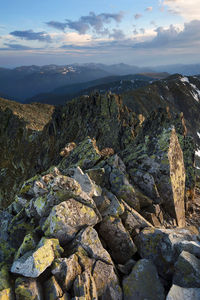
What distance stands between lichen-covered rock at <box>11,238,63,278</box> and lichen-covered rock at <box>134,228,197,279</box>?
4.69 meters

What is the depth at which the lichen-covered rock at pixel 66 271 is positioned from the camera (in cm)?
833

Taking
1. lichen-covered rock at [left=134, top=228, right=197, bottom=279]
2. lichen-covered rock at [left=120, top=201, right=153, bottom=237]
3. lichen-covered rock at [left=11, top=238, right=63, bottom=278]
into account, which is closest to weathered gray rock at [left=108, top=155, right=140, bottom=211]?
lichen-covered rock at [left=120, top=201, right=153, bottom=237]

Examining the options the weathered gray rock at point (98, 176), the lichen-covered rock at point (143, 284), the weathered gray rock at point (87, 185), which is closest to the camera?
the lichen-covered rock at point (143, 284)

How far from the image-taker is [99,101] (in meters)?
48.5

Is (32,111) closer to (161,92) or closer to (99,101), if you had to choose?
(99,101)

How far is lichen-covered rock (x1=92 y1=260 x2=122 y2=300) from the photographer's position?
344 inches

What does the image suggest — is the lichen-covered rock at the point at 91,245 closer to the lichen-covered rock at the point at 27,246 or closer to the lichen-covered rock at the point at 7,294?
the lichen-covered rock at the point at 27,246

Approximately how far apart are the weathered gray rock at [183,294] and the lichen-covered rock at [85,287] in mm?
2998

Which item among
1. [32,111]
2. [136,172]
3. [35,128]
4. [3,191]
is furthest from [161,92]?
[136,172]

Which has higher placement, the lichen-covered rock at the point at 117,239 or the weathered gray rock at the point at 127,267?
the lichen-covered rock at the point at 117,239

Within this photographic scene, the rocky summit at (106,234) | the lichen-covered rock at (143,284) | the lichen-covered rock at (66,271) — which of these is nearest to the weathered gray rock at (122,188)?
the rocky summit at (106,234)

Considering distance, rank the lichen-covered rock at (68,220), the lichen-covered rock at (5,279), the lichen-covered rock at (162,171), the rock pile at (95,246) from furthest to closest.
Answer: the lichen-covered rock at (162,171)
the lichen-covered rock at (68,220)
the rock pile at (95,246)
the lichen-covered rock at (5,279)

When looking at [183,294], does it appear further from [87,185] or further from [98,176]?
[98,176]

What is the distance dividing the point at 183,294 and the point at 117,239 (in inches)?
154
